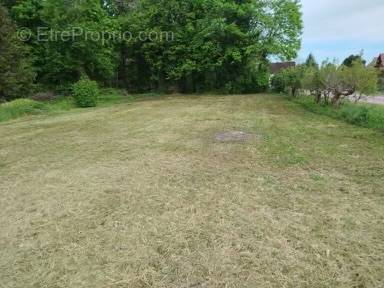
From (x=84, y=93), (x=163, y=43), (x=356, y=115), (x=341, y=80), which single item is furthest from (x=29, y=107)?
(x=163, y=43)

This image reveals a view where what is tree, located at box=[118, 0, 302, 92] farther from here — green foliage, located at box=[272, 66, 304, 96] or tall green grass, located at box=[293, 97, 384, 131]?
tall green grass, located at box=[293, 97, 384, 131]

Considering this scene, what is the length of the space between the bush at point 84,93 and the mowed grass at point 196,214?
28.4 feet

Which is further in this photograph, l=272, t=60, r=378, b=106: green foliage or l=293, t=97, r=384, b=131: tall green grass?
l=272, t=60, r=378, b=106: green foliage

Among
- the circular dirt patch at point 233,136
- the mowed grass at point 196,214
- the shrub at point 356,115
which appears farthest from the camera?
the shrub at point 356,115

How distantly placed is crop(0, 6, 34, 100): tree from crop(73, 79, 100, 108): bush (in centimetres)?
222

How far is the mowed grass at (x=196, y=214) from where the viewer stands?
2461 millimetres

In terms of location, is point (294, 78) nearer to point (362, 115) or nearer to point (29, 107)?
point (362, 115)

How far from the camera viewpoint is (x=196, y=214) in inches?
134

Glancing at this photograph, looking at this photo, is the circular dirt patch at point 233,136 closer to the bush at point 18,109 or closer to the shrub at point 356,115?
the shrub at point 356,115

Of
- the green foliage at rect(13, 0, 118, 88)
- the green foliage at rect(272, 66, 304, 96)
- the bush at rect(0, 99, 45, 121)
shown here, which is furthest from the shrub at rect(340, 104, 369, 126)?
the green foliage at rect(13, 0, 118, 88)

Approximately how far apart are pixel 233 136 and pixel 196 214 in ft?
13.3

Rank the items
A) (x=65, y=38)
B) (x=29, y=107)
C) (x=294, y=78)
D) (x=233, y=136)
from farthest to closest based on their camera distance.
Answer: (x=65, y=38)
(x=294, y=78)
(x=29, y=107)
(x=233, y=136)

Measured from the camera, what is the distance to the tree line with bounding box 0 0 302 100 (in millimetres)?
18328

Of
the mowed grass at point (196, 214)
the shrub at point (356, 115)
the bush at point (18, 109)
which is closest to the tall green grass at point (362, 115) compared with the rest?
the shrub at point (356, 115)
